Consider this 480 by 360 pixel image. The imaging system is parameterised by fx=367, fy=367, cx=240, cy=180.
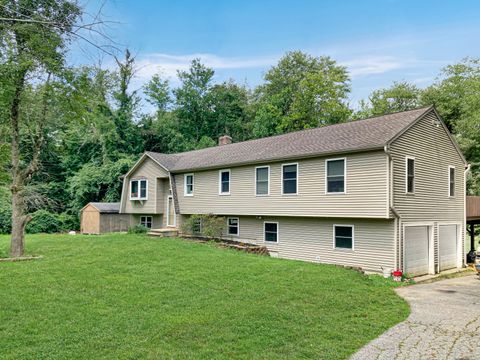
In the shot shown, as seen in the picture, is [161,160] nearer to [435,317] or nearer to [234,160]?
[234,160]

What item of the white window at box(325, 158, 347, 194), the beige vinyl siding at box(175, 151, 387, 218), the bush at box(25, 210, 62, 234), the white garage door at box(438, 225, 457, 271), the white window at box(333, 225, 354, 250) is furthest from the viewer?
the bush at box(25, 210, 62, 234)

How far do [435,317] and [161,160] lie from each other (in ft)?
57.4

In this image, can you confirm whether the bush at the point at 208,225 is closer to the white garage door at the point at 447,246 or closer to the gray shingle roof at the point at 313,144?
the gray shingle roof at the point at 313,144

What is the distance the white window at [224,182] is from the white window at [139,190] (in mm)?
6455

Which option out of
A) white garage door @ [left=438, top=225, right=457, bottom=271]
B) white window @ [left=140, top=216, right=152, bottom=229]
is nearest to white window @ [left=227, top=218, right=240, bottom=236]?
white window @ [left=140, top=216, right=152, bottom=229]

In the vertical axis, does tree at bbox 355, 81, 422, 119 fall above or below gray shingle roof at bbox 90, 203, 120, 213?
above

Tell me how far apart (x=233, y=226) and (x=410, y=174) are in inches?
348

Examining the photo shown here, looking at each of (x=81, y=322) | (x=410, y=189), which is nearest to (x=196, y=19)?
(x=81, y=322)

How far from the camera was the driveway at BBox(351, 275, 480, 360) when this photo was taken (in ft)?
18.6

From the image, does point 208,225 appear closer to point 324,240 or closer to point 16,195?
point 324,240

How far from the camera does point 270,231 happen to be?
17.0 m

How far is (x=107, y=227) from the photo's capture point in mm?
25438

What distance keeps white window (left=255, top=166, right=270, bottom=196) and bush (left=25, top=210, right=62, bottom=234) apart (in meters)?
19.1

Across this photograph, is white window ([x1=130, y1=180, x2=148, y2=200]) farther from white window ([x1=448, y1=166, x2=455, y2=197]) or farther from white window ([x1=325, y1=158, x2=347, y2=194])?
white window ([x1=448, y1=166, x2=455, y2=197])
